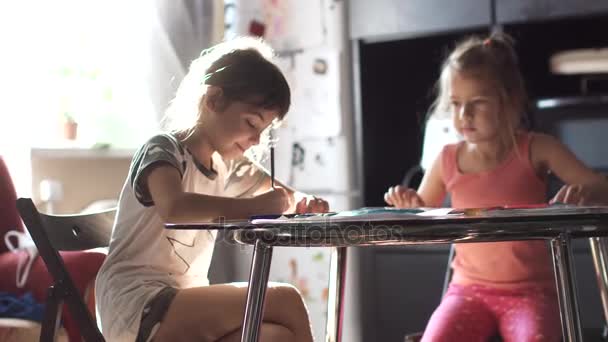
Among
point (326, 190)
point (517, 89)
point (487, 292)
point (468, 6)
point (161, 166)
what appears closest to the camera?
point (161, 166)

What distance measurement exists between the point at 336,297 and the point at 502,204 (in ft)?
1.37

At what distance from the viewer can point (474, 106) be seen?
1639 millimetres

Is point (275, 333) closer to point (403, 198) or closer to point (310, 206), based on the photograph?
point (310, 206)

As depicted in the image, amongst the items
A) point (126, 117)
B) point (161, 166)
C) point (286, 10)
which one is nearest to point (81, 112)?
point (126, 117)

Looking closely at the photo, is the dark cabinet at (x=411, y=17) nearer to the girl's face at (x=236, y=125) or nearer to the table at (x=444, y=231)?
the girl's face at (x=236, y=125)

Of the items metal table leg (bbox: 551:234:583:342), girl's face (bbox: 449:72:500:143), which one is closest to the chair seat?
girl's face (bbox: 449:72:500:143)

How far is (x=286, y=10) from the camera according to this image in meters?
2.60

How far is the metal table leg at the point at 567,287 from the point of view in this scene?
39.1 inches

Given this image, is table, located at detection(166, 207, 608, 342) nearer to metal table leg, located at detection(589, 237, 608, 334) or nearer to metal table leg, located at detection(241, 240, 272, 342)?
metal table leg, located at detection(241, 240, 272, 342)

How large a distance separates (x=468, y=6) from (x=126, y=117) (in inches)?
43.1

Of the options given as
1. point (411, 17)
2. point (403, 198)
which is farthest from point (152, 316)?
point (411, 17)

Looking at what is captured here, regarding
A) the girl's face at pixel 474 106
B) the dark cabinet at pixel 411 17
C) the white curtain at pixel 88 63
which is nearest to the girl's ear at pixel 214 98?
the girl's face at pixel 474 106

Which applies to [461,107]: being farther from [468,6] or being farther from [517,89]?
[468,6]

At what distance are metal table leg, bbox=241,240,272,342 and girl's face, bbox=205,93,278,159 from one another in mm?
375
